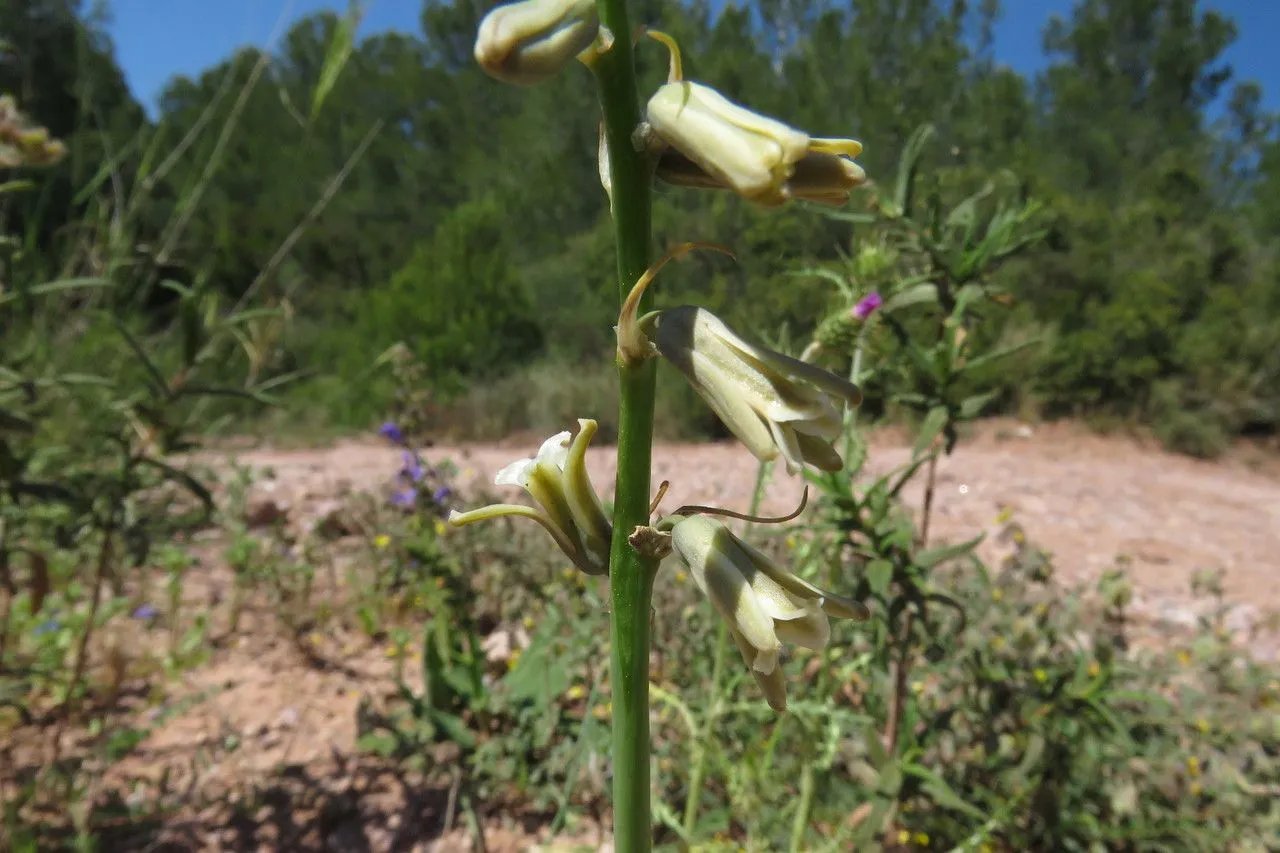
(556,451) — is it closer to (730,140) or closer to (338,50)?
(730,140)

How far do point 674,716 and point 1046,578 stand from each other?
1.26 m

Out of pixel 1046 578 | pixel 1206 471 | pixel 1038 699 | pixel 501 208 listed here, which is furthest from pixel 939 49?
pixel 1038 699

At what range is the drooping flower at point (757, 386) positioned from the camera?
0.69 m

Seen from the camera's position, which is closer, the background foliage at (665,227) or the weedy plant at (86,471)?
the weedy plant at (86,471)

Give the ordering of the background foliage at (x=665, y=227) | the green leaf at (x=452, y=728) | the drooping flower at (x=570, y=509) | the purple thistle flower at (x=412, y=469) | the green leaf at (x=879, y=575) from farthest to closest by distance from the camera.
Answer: the background foliage at (x=665, y=227) → the purple thistle flower at (x=412, y=469) → the green leaf at (x=452, y=728) → the green leaf at (x=879, y=575) → the drooping flower at (x=570, y=509)

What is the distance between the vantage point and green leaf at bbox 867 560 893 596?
1.42m

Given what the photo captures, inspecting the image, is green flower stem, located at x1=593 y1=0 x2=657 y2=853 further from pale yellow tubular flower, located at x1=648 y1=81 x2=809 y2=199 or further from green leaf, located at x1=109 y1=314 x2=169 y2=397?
green leaf, located at x1=109 y1=314 x2=169 y2=397

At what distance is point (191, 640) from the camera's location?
3.04 m

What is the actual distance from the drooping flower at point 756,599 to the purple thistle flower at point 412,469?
81.8 inches

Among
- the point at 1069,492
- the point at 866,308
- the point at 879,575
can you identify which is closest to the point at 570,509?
the point at 879,575

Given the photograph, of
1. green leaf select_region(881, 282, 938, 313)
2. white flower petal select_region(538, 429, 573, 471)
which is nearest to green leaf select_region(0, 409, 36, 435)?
white flower petal select_region(538, 429, 573, 471)

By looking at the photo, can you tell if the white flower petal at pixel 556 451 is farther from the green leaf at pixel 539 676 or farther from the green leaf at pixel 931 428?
the green leaf at pixel 539 676

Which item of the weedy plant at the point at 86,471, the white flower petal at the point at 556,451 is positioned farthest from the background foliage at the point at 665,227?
the white flower petal at the point at 556,451

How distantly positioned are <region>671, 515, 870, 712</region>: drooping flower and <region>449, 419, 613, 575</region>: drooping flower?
3.0 inches
